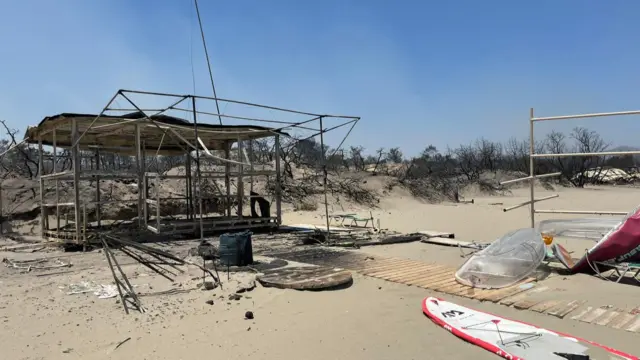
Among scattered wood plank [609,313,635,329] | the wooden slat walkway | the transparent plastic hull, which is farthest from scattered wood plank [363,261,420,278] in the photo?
scattered wood plank [609,313,635,329]

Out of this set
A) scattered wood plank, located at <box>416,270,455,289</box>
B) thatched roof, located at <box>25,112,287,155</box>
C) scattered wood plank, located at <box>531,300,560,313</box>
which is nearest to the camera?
scattered wood plank, located at <box>531,300,560,313</box>

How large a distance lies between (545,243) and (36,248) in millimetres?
10892

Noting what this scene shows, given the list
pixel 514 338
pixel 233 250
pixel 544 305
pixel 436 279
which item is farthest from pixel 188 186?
pixel 514 338

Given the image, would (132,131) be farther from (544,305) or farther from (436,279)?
(544,305)

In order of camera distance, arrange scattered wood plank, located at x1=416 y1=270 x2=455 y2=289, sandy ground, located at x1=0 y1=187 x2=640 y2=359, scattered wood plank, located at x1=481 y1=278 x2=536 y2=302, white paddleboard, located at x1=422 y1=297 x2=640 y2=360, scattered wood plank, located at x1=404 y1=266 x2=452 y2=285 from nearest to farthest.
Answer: white paddleboard, located at x1=422 y1=297 x2=640 y2=360 < sandy ground, located at x1=0 y1=187 x2=640 y2=359 < scattered wood plank, located at x1=481 y1=278 x2=536 y2=302 < scattered wood plank, located at x1=416 y1=270 x2=455 y2=289 < scattered wood plank, located at x1=404 y1=266 x2=452 y2=285

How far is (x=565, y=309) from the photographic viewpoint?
540 cm

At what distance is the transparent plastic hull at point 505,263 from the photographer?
22.2ft

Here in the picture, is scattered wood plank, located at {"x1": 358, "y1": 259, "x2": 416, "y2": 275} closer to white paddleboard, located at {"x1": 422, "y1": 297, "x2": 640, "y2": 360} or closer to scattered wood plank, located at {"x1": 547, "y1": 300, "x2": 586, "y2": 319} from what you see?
white paddleboard, located at {"x1": 422, "y1": 297, "x2": 640, "y2": 360}

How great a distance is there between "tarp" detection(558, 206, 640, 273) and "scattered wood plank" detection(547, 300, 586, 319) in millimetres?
1382

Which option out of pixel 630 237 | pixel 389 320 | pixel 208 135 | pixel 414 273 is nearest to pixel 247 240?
pixel 414 273

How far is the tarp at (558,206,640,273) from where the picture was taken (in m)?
6.48

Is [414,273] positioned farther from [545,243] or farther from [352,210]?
[352,210]

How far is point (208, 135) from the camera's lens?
15125 mm

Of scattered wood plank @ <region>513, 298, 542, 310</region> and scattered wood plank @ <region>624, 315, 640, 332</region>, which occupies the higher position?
scattered wood plank @ <region>513, 298, 542, 310</region>
